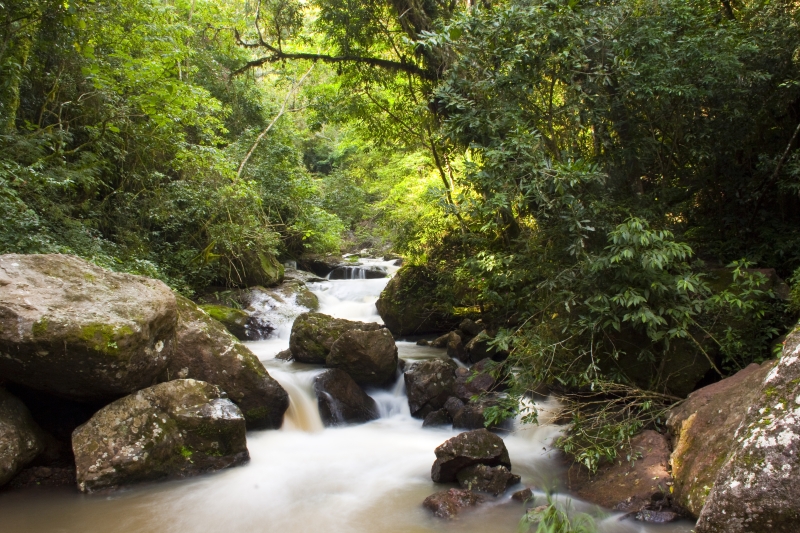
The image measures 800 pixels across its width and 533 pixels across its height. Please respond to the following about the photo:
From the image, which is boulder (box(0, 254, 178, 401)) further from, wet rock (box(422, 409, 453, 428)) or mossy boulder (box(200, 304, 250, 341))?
mossy boulder (box(200, 304, 250, 341))

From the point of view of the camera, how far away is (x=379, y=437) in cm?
670

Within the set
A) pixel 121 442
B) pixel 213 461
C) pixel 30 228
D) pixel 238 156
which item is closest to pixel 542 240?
pixel 213 461

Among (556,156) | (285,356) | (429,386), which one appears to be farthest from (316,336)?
(556,156)

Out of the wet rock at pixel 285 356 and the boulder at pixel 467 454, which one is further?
the wet rock at pixel 285 356

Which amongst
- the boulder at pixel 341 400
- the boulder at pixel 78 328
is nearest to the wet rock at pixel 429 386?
the boulder at pixel 341 400

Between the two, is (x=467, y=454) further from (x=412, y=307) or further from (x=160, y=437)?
(x=412, y=307)

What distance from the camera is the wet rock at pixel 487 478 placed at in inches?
193

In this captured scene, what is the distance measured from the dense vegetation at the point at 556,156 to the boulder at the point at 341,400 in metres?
2.33

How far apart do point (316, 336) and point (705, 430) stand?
234 inches

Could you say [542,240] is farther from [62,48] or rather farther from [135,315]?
[62,48]

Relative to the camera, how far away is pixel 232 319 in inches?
405

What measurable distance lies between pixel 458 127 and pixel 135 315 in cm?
412

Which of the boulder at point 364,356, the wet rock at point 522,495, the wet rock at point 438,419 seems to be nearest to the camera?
the wet rock at point 522,495

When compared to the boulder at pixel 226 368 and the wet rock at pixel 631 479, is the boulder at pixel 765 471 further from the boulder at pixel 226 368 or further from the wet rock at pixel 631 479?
the boulder at pixel 226 368
